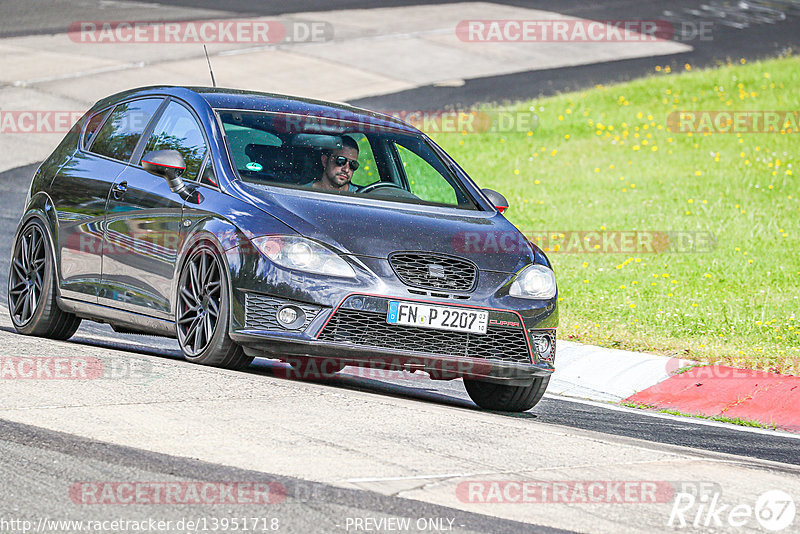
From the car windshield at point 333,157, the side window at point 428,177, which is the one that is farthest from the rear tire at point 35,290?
the side window at point 428,177

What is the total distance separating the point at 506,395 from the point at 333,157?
6.03 ft

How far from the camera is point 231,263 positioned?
7.26 m

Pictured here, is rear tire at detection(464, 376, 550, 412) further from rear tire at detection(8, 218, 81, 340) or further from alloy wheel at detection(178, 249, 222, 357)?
rear tire at detection(8, 218, 81, 340)

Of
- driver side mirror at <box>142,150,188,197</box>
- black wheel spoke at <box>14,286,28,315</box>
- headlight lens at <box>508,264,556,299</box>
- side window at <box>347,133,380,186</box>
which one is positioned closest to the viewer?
headlight lens at <box>508,264,556,299</box>

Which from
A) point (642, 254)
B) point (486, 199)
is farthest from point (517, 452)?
point (642, 254)

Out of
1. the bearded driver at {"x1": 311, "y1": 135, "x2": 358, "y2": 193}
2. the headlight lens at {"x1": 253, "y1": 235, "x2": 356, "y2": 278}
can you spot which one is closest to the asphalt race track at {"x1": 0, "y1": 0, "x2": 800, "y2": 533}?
the headlight lens at {"x1": 253, "y1": 235, "x2": 356, "y2": 278}

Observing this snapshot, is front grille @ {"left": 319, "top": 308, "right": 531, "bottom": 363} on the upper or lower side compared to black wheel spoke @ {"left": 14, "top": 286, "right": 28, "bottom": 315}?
upper

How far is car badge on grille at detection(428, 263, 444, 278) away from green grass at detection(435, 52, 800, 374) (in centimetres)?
370

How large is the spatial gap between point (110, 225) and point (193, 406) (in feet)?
7.70

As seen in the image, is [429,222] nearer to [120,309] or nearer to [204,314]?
[204,314]

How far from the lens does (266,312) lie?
7160 millimetres

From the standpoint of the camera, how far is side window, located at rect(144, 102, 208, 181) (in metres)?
8.09

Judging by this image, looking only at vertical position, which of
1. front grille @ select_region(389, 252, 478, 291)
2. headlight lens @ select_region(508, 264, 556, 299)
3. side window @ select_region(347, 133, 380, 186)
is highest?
side window @ select_region(347, 133, 380, 186)

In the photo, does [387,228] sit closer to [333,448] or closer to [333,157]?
[333,157]
